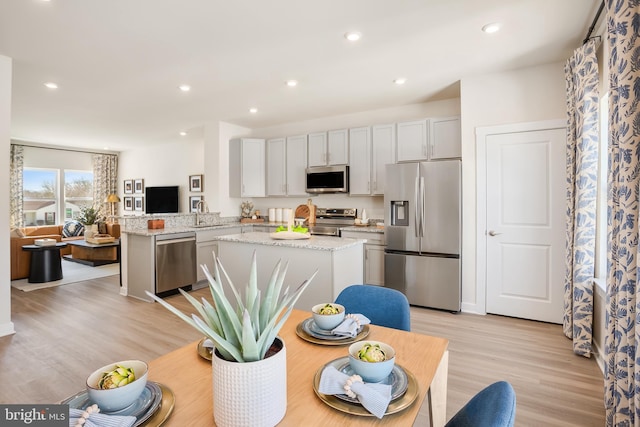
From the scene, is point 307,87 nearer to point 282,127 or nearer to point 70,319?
point 282,127

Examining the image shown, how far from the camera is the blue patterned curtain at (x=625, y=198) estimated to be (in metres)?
1.44

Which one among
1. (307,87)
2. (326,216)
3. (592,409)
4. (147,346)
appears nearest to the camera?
(592,409)

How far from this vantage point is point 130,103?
4746 millimetres

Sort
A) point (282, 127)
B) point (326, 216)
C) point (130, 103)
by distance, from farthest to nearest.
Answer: point (282, 127) < point (326, 216) < point (130, 103)

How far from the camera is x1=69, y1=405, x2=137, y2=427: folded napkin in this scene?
745mm

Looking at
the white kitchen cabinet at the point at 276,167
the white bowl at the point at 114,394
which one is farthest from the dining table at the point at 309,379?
the white kitchen cabinet at the point at 276,167

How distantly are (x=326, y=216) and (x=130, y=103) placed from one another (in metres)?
3.35

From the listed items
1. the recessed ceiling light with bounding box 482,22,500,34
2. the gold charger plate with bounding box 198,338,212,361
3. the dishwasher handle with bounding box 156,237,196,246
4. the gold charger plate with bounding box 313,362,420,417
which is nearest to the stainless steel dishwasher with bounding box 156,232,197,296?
the dishwasher handle with bounding box 156,237,196,246

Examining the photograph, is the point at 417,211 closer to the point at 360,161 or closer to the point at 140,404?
the point at 360,161

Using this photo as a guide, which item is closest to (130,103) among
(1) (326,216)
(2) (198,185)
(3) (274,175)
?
(3) (274,175)

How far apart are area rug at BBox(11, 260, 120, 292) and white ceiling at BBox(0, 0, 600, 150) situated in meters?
2.67

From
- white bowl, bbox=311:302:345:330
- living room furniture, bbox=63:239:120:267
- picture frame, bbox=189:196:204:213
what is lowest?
living room furniture, bbox=63:239:120:267

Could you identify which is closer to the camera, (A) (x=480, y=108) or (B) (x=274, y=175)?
(A) (x=480, y=108)

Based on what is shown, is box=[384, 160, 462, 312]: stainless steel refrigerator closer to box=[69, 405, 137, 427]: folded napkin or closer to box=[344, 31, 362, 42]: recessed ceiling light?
box=[344, 31, 362, 42]: recessed ceiling light
